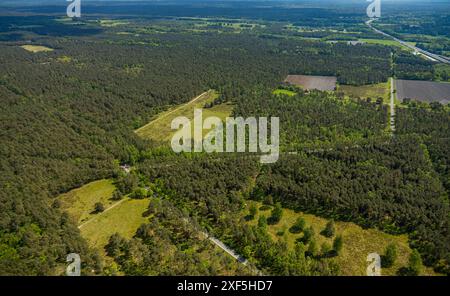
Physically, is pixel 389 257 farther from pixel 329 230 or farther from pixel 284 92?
pixel 284 92

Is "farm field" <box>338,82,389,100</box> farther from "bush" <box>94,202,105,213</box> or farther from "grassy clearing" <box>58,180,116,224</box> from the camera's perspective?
"bush" <box>94,202,105,213</box>

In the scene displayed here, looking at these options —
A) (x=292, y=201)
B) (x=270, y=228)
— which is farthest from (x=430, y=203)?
(x=270, y=228)

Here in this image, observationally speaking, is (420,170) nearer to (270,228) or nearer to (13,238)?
(270,228)

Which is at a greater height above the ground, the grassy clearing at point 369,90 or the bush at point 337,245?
the grassy clearing at point 369,90

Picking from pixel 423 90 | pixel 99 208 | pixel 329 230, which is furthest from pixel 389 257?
pixel 423 90

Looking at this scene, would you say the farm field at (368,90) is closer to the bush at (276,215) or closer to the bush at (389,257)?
the bush at (276,215)
